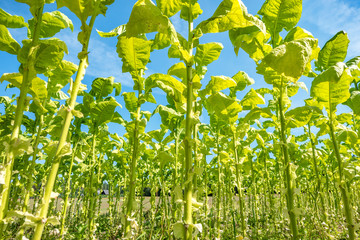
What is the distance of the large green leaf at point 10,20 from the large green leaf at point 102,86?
1.30 metres

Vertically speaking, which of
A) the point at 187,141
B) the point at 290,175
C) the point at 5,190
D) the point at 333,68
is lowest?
the point at 5,190

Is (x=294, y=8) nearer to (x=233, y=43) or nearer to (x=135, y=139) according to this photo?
(x=233, y=43)

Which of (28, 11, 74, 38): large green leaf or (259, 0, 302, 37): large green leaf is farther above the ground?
(259, 0, 302, 37): large green leaf

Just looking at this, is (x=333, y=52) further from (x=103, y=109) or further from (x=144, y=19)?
(x=103, y=109)

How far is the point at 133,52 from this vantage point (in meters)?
2.14

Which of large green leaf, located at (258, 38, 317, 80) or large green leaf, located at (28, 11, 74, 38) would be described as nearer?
large green leaf, located at (258, 38, 317, 80)

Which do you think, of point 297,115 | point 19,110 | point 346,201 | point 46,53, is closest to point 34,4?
point 46,53

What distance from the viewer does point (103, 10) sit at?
153 centimetres

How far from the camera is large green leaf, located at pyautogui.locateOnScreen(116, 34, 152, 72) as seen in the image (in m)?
2.06

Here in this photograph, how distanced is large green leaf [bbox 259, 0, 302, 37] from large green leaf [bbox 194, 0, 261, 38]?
0.54 metres

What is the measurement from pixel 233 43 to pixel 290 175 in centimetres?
129

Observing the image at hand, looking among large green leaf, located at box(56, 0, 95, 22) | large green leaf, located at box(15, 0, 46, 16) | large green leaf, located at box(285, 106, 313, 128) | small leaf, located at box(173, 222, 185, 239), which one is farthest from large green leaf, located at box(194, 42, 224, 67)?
small leaf, located at box(173, 222, 185, 239)

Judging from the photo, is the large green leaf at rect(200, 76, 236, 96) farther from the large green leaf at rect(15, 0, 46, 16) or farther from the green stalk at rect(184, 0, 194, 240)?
the large green leaf at rect(15, 0, 46, 16)

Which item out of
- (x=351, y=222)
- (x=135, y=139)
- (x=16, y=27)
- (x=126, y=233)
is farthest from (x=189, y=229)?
(x=16, y=27)
